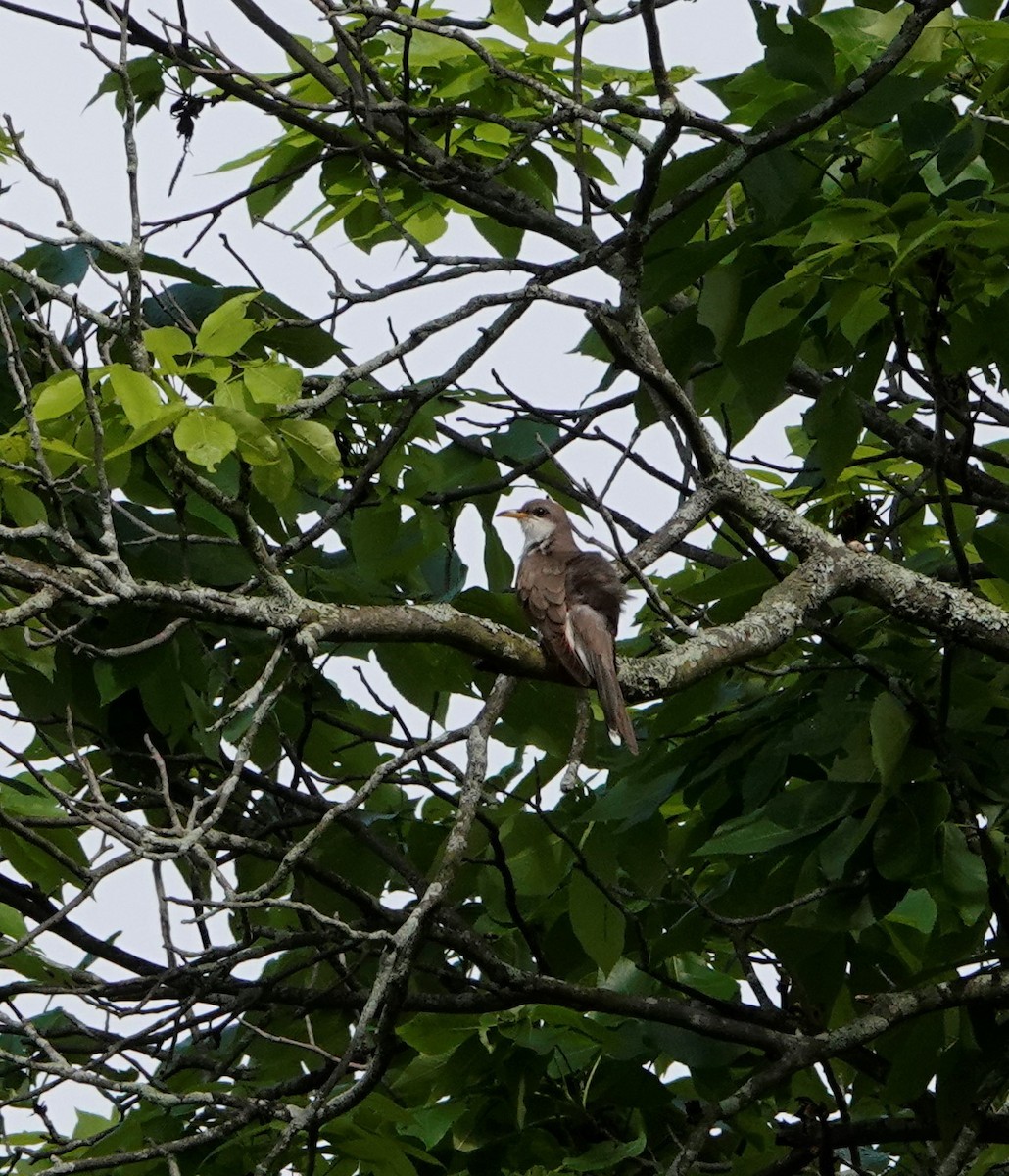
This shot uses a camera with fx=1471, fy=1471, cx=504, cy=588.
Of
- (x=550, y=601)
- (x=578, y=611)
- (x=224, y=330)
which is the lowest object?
(x=578, y=611)

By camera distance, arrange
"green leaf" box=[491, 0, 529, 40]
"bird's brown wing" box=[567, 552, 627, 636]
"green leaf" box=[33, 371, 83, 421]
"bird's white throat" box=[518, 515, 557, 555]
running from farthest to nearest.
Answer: "bird's white throat" box=[518, 515, 557, 555]
"green leaf" box=[491, 0, 529, 40]
"bird's brown wing" box=[567, 552, 627, 636]
"green leaf" box=[33, 371, 83, 421]

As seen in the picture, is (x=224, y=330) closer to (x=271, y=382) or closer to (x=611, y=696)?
(x=271, y=382)

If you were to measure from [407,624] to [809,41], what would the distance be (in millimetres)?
1882

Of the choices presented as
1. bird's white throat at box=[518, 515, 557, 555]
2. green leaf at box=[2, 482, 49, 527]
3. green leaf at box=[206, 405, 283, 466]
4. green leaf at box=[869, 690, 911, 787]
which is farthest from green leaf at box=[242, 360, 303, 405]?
bird's white throat at box=[518, 515, 557, 555]

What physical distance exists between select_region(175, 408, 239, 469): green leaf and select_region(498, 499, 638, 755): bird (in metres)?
0.98

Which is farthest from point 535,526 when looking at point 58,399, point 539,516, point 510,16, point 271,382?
point 58,399

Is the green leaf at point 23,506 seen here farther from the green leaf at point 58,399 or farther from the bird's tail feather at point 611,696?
the bird's tail feather at point 611,696

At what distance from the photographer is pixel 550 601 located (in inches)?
161

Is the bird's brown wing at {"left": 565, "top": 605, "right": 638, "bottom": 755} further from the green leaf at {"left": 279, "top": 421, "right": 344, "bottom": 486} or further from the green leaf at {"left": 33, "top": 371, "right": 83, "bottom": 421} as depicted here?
the green leaf at {"left": 33, "top": 371, "right": 83, "bottom": 421}

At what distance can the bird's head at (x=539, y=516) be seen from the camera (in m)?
6.21

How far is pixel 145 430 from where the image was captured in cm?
300

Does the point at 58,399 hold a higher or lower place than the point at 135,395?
higher

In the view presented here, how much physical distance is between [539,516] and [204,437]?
3.50 metres

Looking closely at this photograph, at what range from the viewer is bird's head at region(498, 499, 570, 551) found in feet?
20.4
